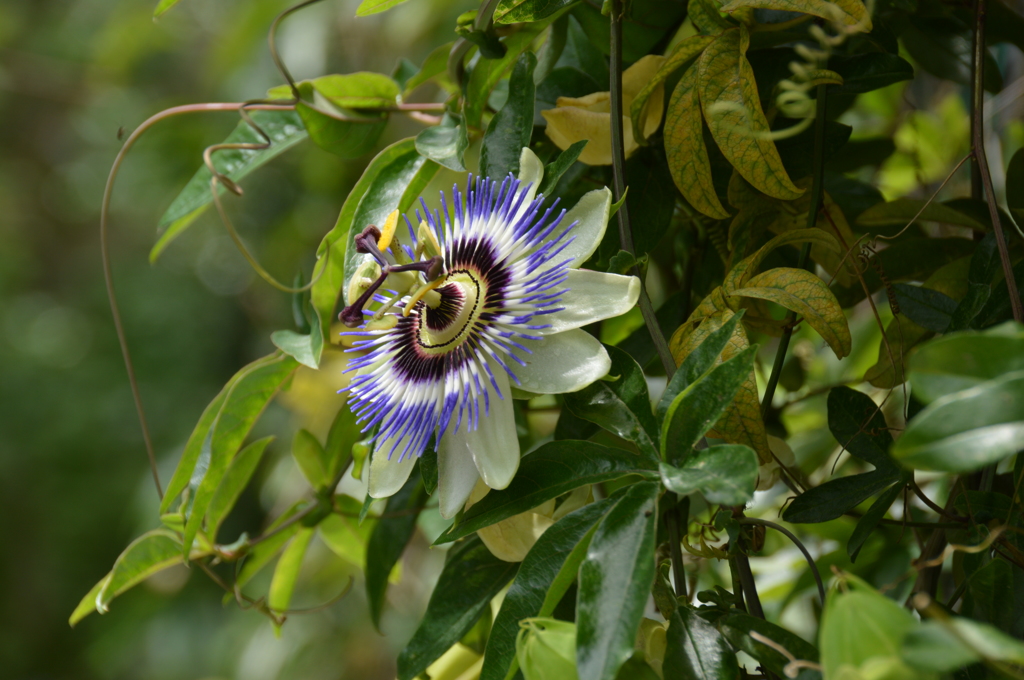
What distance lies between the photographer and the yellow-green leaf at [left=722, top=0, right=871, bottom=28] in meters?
0.39

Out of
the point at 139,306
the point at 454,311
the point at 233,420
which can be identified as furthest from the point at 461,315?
the point at 139,306

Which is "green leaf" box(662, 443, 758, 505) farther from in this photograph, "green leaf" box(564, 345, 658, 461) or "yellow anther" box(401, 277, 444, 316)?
"yellow anther" box(401, 277, 444, 316)

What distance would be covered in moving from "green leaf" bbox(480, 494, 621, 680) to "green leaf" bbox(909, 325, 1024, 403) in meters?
0.15

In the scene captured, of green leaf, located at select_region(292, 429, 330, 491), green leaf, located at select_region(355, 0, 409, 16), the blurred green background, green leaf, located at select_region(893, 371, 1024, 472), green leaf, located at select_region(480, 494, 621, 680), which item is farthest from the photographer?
the blurred green background

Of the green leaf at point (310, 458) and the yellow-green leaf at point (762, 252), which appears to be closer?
the yellow-green leaf at point (762, 252)

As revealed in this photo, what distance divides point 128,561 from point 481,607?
0.31 m

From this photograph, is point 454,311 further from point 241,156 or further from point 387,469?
point 241,156

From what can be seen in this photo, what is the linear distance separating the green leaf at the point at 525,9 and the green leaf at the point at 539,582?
0.92 feet

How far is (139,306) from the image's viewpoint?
377cm

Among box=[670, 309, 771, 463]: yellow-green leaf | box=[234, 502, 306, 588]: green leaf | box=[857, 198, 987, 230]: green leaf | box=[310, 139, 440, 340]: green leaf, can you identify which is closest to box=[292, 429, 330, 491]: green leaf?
box=[234, 502, 306, 588]: green leaf

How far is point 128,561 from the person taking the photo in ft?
1.94

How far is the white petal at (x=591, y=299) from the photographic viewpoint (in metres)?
0.40

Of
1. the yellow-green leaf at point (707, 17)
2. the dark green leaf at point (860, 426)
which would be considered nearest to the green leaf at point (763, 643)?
the dark green leaf at point (860, 426)

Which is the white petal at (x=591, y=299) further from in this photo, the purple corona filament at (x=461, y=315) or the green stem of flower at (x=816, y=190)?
the green stem of flower at (x=816, y=190)
